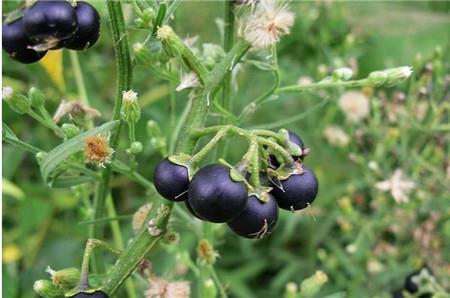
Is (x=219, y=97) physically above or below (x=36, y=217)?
above

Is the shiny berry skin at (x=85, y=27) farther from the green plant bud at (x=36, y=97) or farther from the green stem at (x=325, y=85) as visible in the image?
the green stem at (x=325, y=85)

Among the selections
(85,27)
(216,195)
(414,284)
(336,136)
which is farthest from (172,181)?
(336,136)

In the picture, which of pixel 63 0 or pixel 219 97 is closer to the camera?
pixel 63 0

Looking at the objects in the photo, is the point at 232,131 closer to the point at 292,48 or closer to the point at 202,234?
Result: the point at 202,234

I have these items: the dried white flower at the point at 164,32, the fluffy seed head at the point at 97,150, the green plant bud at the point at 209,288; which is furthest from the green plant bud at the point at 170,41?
the green plant bud at the point at 209,288

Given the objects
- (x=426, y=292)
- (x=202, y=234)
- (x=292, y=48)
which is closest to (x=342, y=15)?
(x=292, y=48)

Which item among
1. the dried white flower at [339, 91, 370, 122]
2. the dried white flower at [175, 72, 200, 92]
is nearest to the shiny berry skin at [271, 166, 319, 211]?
the dried white flower at [175, 72, 200, 92]

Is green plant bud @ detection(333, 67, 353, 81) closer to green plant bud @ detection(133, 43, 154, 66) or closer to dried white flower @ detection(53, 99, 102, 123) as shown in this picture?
green plant bud @ detection(133, 43, 154, 66)
